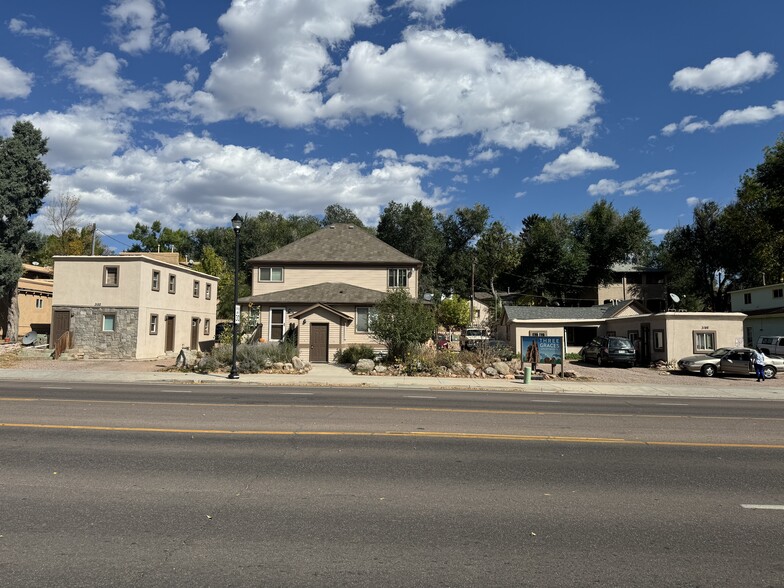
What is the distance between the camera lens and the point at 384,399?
15664 mm

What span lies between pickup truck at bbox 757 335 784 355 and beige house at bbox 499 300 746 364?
2.23m

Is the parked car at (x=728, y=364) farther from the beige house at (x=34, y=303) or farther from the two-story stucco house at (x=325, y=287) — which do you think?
the beige house at (x=34, y=303)

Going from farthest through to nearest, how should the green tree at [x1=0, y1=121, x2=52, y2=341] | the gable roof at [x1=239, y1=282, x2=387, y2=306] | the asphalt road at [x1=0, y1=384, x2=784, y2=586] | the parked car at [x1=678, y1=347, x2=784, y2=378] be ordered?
the green tree at [x1=0, y1=121, x2=52, y2=341], the gable roof at [x1=239, y1=282, x2=387, y2=306], the parked car at [x1=678, y1=347, x2=784, y2=378], the asphalt road at [x1=0, y1=384, x2=784, y2=586]

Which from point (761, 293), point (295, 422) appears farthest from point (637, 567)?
point (761, 293)

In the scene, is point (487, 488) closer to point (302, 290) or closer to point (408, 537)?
point (408, 537)

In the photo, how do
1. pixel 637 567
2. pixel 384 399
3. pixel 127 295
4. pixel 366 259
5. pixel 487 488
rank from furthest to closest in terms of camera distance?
pixel 366 259
pixel 127 295
pixel 384 399
pixel 487 488
pixel 637 567

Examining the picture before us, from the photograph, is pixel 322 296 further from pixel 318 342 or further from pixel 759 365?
pixel 759 365

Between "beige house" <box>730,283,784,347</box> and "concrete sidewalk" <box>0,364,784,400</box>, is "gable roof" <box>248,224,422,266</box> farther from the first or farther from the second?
"beige house" <box>730,283,784,347</box>

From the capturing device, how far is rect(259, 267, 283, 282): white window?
36.4 metres

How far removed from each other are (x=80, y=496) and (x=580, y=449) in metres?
7.01

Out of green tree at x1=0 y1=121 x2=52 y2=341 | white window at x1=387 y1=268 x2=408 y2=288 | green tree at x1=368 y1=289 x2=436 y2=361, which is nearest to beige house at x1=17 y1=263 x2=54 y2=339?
green tree at x1=0 y1=121 x2=52 y2=341

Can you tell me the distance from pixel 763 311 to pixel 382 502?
145 feet

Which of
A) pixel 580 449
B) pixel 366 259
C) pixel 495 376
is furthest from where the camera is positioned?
pixel 366 259

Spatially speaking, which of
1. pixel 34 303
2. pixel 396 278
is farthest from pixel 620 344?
pixel 34 303
